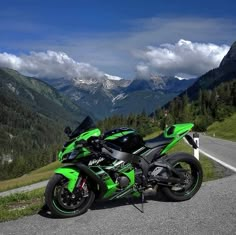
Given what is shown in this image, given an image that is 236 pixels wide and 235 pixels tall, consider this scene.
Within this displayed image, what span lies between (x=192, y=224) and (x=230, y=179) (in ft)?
15.8

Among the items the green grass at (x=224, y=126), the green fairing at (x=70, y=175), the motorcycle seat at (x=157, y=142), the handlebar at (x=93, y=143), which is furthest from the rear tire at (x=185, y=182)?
the green grass at (x=224, y=126)

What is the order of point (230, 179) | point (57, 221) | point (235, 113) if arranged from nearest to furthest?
point (57, 221) → point (230, 179) → point (235, 113)

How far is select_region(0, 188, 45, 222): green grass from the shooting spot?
315 inches

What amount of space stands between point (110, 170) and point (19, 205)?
2.76m

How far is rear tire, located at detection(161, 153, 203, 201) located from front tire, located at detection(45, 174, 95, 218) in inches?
78.9

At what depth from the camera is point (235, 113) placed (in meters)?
129

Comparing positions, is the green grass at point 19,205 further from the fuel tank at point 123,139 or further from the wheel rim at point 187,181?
the wheel rim at point 187,181

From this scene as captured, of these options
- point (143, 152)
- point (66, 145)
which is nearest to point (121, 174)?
point (143, 152)

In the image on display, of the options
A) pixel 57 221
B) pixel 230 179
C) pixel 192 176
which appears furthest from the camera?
pixel 230 179

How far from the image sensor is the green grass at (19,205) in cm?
800

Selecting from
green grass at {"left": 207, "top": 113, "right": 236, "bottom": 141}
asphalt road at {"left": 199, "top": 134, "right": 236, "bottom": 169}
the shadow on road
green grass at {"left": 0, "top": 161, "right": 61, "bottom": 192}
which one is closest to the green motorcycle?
the shadow on road

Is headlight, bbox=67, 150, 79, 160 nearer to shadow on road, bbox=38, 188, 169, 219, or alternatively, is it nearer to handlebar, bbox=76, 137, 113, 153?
handlebar, bbox=76, 137, 113, 153

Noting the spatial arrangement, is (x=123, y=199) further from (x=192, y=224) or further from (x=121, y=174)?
(x=192, y=224)

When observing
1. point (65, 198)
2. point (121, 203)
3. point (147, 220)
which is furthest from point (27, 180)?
point (147, 220)
